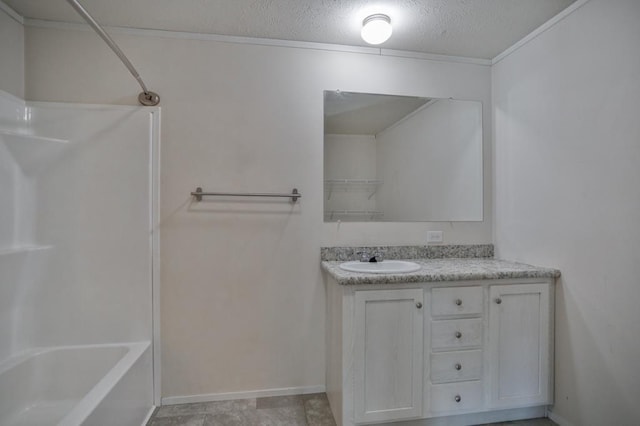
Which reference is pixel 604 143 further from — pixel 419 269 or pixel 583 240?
pixel 419 269

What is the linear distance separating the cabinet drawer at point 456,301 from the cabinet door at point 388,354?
90 mm

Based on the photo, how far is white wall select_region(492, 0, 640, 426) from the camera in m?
1.32

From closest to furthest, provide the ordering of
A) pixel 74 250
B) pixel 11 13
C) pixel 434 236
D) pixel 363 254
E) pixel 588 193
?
pixel 588 193 → pixel 11 13 → pixel 74 250 → pixel 363 254 → pixel 434 236

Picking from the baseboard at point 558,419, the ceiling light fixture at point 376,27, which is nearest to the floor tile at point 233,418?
the baseboard at point 558,419

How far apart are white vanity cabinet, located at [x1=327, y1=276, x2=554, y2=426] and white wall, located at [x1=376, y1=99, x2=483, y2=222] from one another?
0.66 meters

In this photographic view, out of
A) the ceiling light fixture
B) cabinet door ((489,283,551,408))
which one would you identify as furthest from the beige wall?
cabinet door ((489,283,551,408))

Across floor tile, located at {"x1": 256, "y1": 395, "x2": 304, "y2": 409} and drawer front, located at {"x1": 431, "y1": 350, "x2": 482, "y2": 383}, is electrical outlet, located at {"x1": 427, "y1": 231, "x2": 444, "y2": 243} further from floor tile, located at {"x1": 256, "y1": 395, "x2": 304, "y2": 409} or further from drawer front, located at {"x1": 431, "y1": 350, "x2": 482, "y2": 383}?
floor tile, located at {"x1": 256, "y1": 395, "x2": 304, "y2": 409}

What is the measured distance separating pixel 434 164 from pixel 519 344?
4.10ft

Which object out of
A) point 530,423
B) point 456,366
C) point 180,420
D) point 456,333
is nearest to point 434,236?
point 456,333

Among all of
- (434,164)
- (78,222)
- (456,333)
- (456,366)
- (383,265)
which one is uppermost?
(434,164)

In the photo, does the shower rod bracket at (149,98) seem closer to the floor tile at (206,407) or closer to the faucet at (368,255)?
the faucet at (368,255)

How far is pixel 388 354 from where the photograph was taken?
150 centimetres

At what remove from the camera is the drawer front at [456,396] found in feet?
5.07

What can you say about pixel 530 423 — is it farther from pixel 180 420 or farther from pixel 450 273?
pixel 180 420
